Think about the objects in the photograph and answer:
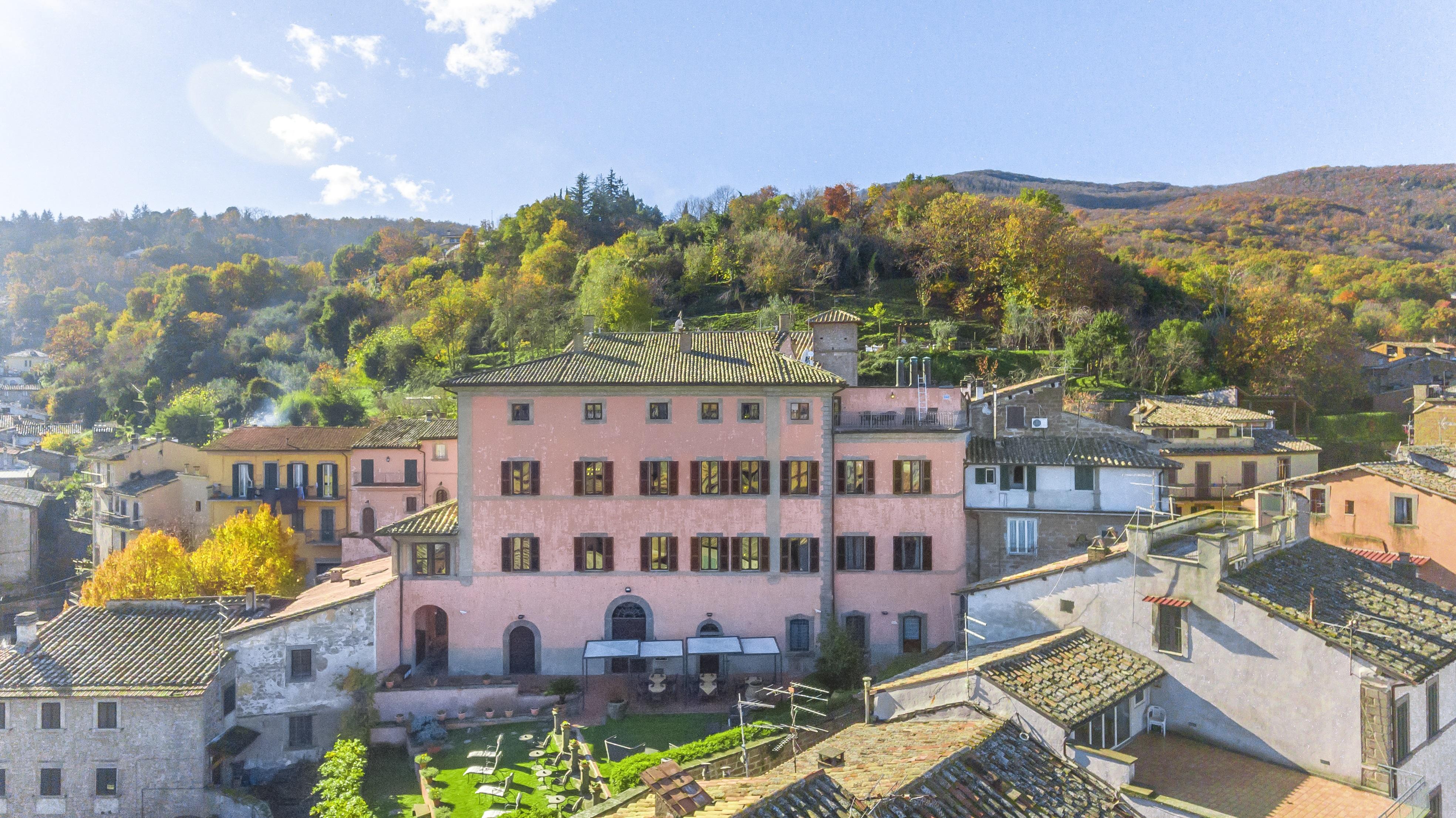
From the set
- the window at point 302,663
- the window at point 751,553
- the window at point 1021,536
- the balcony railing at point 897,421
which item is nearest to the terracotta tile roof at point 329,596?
the window at point 302,663

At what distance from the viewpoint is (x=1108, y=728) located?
14.4m

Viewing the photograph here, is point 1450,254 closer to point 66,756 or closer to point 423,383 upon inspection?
point 423,383

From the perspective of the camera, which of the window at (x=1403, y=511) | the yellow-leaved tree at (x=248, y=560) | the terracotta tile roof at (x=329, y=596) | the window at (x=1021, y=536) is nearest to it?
the terracotta tile roof at (x=329, y=596)

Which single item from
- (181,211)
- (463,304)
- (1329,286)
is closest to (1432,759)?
(463,304)

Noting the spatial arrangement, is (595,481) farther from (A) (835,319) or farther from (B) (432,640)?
(A) (835,319)

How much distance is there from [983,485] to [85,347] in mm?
84107

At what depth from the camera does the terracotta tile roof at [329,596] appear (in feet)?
77.3

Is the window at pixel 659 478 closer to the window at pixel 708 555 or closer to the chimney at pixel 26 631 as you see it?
Result: the window at pixel 708 555

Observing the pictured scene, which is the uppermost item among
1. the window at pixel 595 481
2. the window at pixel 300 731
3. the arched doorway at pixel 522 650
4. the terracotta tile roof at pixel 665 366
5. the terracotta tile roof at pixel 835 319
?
the terracotta tile roof at pixel 835 319

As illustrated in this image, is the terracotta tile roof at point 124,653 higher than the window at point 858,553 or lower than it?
lower

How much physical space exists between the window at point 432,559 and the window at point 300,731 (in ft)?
15.4

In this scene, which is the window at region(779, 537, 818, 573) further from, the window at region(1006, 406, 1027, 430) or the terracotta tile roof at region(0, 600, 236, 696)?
the terracotta tile roof at region(0, 600, 236, 696)

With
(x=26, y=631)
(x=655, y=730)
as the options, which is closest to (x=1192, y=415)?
(x=655, y=730)

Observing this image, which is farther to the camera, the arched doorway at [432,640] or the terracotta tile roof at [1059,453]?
the arched doorway at [432,640]
